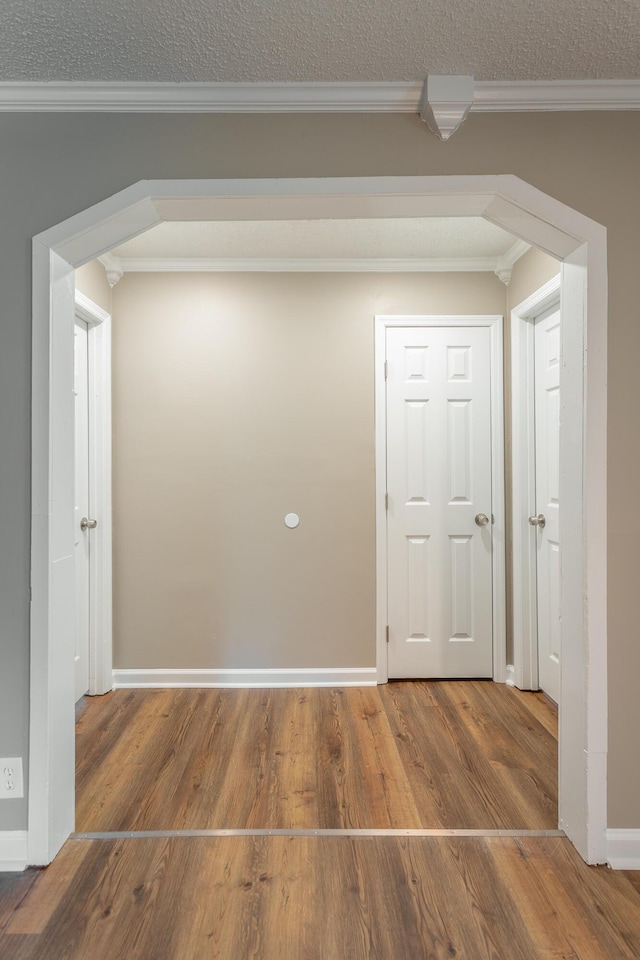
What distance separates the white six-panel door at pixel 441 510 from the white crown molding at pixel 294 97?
1.53m

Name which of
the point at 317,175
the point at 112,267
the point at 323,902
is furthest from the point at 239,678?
the point at 317,175

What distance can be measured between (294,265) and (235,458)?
1168 mm

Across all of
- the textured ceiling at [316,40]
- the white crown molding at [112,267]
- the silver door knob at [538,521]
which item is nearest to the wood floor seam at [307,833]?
the silver door knob at [538,521]

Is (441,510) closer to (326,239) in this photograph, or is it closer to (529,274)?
(529,274)

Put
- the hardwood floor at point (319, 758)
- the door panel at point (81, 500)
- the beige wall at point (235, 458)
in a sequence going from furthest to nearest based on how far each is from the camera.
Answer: the beige wall at point (235, 458)
the door panel at point (81, 500)
the hardwood floor at point (319, 758)

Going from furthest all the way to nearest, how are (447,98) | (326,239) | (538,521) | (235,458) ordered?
(235,458) → (538,521) → (326,239) → (447,98)

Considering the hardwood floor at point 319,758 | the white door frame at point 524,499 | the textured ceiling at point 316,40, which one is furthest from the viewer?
the white door frame at point 524,499

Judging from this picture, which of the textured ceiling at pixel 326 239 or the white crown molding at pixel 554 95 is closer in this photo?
the white crown molding at pixel 554 95

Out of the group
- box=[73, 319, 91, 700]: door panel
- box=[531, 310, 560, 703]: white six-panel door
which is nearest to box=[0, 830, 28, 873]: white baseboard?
box=[73, 319, 91, 700]: door panel

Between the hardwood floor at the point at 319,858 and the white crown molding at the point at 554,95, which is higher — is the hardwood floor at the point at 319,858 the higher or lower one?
the lower one

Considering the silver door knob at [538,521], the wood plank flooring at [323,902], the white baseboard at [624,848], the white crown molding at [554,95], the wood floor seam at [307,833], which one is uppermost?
the white crown molding at [554,95]

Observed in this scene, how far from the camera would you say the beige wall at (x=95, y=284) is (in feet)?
9.38

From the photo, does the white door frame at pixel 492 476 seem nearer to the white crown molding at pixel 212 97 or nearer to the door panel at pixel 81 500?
the white crown molding at pixel 212 97

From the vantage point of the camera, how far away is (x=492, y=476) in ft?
10.9
